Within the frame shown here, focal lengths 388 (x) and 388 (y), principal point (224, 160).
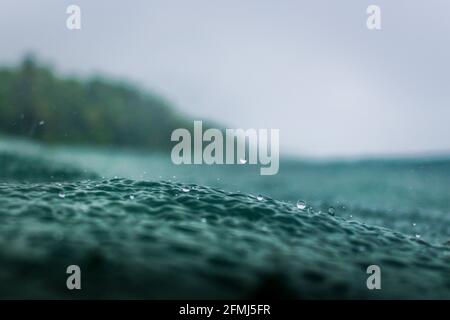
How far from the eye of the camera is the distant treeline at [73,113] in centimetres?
11494

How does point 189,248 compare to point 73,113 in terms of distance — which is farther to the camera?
point 73,113

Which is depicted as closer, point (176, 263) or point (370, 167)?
point (176, 263)

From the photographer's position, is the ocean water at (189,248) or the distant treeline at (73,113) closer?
the ocean water at (189,248)

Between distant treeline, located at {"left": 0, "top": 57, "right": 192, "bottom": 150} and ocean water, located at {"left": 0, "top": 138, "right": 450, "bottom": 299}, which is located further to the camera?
distant treeline, located at {"left": 0, "top": 57, "right": 192, "bottom": 150}

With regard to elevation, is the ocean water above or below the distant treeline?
below

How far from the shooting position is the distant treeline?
114938 mm

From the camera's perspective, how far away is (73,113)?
12669cm

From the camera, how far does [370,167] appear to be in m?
96.8
